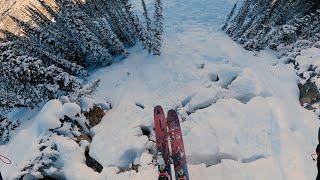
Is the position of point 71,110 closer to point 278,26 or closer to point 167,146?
point 167,146

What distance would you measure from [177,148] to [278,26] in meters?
7.56

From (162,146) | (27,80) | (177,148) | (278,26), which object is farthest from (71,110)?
(278,26)

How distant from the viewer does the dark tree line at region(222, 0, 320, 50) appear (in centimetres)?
1252

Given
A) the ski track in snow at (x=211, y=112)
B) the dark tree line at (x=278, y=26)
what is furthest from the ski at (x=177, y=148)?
the dark tree line at (x=278, y=26)

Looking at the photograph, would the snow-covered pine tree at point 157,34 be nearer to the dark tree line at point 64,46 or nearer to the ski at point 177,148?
the dark tree line at point 64,46

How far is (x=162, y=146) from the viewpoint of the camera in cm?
802

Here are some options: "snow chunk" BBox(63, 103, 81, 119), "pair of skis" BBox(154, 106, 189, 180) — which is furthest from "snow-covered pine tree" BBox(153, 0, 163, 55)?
"snow chunk" BBox(63, 103, 81, 119)

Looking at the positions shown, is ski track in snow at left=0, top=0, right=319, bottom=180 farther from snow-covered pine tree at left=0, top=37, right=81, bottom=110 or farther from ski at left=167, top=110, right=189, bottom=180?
snow-covered pine tree at left=0, top=37, right=81, bottom=110

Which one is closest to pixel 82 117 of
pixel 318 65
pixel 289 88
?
pixel 289 88

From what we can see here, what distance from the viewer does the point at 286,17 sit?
1379 centimetres

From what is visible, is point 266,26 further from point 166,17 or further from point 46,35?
point 46,35

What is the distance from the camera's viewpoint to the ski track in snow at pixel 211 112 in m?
7.55

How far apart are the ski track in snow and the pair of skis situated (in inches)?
10.5

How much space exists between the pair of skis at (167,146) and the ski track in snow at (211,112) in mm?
267
